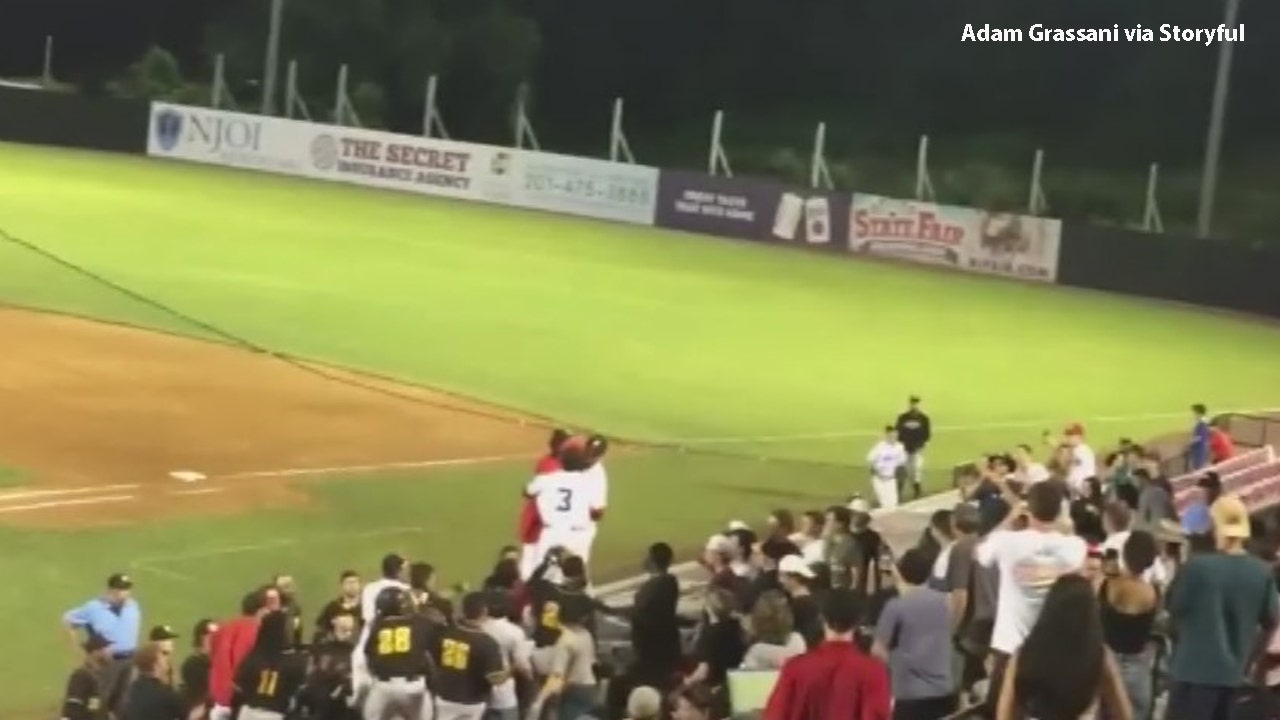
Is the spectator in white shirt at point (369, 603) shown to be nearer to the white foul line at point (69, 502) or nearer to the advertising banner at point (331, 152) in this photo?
the white foul line at point (69, 502)

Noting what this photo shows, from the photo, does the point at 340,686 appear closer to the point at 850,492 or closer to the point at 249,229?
the point at 850,492

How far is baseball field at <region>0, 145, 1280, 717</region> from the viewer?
17547mm

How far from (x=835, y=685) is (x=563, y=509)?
25.2 feet

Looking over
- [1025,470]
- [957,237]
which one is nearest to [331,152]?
[957,237]

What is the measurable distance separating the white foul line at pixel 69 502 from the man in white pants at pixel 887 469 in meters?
7.59

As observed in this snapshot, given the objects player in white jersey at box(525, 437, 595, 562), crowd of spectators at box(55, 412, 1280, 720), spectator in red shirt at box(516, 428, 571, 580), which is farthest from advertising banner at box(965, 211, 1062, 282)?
crowd of spectators at box(55, 412, 1280, 720)

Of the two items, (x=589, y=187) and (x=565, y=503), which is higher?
(x=589, y=187)

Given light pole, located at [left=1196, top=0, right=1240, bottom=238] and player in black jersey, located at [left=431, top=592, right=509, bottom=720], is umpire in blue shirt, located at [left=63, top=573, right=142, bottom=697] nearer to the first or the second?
player in black jersey, located at [left=431, top=592, right=509, bottom=720]

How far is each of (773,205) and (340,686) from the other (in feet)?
139

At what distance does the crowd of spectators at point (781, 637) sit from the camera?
349 inches

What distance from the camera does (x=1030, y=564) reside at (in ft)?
30.3

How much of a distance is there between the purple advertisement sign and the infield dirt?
2608 cm

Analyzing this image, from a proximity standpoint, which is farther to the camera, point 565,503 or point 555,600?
point 565,503

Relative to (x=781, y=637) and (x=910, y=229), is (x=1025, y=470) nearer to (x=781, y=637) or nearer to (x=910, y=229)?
(x=781, y=637)
